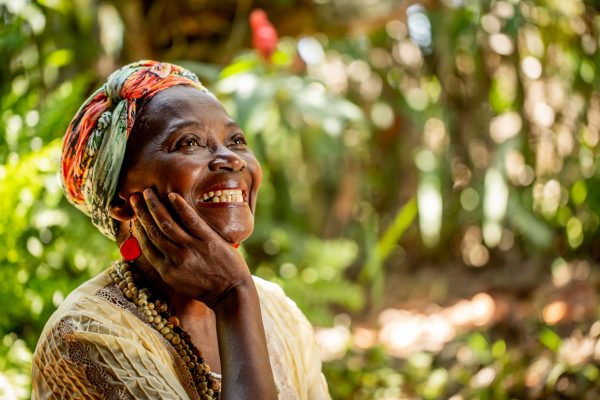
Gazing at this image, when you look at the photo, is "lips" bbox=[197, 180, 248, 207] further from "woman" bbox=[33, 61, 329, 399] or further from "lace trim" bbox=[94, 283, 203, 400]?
"lace trim" bbox=[94, 283, 203, 400]

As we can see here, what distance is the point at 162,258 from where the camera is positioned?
6.00 ft

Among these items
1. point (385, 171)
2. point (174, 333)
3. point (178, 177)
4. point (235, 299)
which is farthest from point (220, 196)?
point (385, 171)

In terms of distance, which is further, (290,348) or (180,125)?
(290,348)

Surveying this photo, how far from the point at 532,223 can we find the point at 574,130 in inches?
30.2

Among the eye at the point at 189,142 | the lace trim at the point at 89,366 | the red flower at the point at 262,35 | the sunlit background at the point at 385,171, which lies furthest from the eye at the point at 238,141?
the red flower at the point at 262,35

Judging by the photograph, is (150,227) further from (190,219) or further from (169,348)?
(169,348)

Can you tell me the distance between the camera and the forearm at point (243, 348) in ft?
5.70

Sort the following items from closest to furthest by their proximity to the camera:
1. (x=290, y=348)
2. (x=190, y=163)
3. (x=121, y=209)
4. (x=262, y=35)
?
1. (x=190, y=163)
2. (x=121, y=209)
3. (x=290, y=348)
4. (x=262, y=35)

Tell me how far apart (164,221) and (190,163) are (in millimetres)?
148

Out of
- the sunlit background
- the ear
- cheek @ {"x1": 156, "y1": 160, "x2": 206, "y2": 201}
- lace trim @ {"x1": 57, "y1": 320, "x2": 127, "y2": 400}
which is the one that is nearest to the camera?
lace trim @ {"x1": 57, "y1": 320, "x2": 127, "y2": 400}

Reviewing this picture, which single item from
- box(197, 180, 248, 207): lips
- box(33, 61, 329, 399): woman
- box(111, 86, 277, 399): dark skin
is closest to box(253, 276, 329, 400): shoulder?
box(33, 61, 329, 399): woman

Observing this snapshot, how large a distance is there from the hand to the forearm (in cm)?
3

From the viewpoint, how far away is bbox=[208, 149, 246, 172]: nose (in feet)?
6.15

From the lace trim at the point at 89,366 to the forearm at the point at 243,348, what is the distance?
0.22 meters
